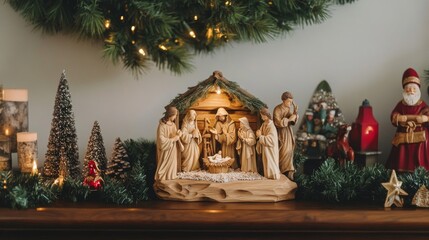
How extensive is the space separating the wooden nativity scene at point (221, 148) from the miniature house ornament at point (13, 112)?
0.35 m

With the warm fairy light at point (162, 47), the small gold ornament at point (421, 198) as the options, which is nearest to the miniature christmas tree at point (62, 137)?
the warm fairy light at point (162, 47)

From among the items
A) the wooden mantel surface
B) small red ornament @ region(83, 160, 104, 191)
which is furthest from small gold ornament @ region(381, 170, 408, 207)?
small red ornament @ region(83, 160, 104, 191)

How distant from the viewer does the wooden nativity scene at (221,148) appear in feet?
3.31

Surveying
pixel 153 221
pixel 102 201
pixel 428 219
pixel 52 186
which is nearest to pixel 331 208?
pixel 428 219

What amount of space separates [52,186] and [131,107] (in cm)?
37

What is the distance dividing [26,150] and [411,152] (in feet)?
2.88

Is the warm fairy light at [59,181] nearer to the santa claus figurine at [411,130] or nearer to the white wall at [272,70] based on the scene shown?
the white wall at [272,70]

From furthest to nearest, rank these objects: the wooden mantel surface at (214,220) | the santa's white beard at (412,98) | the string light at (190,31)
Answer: the string light at (190,31), the santa's white beard at (412,98), the wooden mantel surface at (214,220)

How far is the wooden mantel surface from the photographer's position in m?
0.93

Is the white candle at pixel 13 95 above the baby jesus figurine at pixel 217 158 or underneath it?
above

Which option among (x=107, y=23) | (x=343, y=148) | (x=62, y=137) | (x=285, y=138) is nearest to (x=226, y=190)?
(x=285, y=138)

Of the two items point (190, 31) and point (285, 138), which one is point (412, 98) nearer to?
point (285, 138)

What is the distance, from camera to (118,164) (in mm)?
1115

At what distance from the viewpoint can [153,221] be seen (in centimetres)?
94
